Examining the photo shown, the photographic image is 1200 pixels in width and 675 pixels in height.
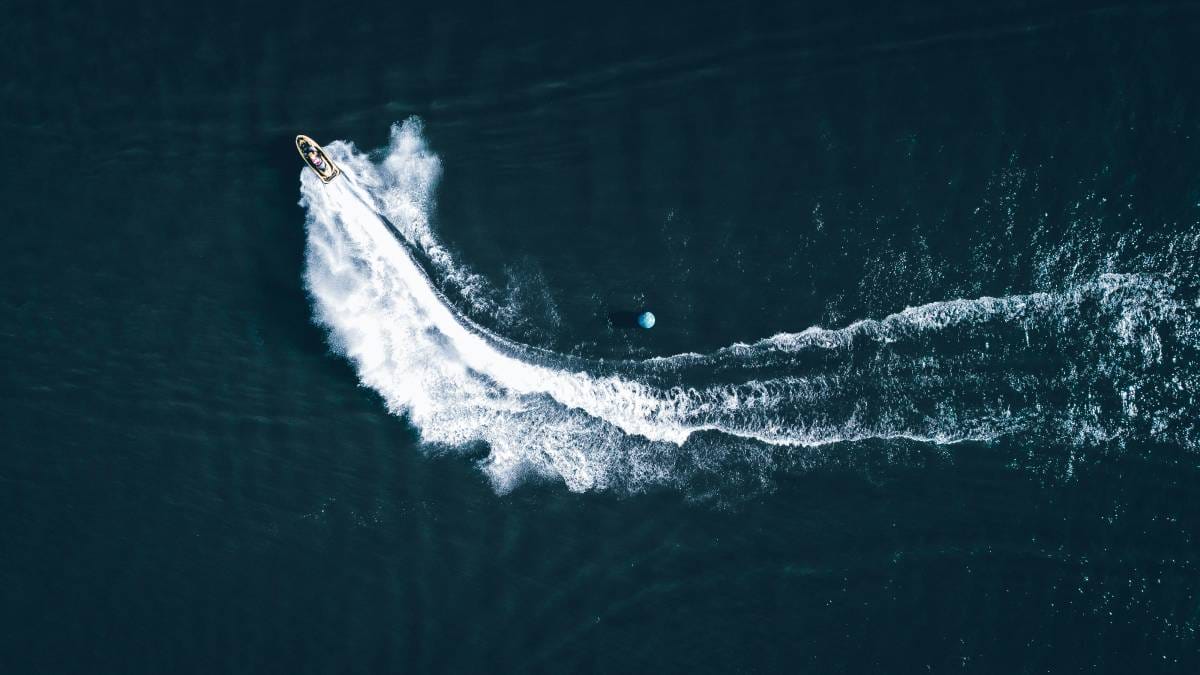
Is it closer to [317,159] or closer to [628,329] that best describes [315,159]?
[317,159]

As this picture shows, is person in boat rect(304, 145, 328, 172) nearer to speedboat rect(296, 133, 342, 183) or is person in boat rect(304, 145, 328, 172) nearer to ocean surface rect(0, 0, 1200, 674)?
speedboat rect(296, 133, 342, 183)

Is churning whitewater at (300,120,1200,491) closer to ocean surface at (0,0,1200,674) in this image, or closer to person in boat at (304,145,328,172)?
ocean surface at (0,0,1200,674)

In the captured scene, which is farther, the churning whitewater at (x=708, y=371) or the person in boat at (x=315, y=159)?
the person in boat at (x=315, y=159)

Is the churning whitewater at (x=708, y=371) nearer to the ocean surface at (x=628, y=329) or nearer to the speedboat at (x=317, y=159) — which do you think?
the ocean surface at (x=628, y=329)

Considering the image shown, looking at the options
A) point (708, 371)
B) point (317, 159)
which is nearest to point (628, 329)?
point (708, 371)

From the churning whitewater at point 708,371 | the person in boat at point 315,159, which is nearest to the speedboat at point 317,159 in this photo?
the person in boat at point 315,159

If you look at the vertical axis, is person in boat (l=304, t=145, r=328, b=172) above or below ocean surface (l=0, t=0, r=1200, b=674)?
above

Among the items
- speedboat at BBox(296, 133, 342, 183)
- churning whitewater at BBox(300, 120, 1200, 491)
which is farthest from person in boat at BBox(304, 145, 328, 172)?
churning whitewater at BBox(300, 120, 1200, 491)

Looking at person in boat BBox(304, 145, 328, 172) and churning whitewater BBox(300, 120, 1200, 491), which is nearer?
churning whitewater BBox(300, 120, 1200, 491)
